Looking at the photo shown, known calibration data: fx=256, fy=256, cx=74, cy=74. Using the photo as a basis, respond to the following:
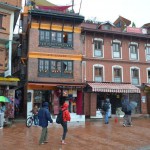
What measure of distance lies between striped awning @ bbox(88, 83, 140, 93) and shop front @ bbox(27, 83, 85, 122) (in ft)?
5.53

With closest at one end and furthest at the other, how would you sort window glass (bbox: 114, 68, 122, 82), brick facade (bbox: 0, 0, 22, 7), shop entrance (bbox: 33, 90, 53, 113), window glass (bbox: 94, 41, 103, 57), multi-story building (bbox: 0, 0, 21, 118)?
multi-story building (bbox: 0, 0, 21, 118), brick facade (bbox: 0, 0, 22, 7), shop entrance (bbox: 33, 90, 53, 113), window glass (bbox: 94, 41, 103, 57), window glass (bbox: 114, 68, 122, 82)

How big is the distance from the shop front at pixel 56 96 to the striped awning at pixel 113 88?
1.69m

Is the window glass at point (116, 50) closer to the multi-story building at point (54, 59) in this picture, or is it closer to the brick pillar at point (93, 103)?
the multi-story building at point (54, 59)

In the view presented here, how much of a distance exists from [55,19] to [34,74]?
18.5 feet

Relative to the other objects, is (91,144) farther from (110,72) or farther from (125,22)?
(125,22)

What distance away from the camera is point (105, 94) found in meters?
26.5

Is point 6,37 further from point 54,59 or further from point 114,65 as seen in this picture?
point 114,65

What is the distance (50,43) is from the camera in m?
23.9

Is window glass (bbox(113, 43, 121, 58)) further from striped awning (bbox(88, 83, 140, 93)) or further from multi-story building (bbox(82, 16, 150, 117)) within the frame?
striped awning (bbox(88, 83, 140, 93))

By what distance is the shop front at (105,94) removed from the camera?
24.7m

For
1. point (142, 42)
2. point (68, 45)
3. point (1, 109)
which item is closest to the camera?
point (1, 109)

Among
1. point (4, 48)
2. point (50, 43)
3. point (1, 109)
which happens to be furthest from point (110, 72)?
point (1, 109)

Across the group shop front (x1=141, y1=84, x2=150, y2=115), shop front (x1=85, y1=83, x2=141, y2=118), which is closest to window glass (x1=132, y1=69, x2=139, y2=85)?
shop front (x1=141, y1=84, x2=150, y2=115)

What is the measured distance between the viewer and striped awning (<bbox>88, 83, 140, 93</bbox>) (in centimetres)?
2447
